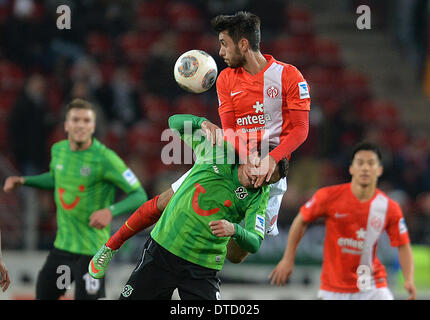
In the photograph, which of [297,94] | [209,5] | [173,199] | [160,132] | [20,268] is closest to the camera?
[173,199]

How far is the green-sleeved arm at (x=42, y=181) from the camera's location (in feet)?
22.4

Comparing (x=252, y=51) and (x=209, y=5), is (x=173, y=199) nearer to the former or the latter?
(x=252, y=51)

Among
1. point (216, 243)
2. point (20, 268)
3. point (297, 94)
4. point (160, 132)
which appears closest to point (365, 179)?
point (297, 94)

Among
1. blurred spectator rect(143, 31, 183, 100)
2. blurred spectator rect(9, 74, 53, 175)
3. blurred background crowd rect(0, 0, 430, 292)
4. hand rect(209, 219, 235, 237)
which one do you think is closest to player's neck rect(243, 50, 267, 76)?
hand rect(209, 219, 235, 237)

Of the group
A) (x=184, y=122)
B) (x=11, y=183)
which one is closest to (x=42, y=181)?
(x=11, y=183)

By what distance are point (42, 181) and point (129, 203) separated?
0.88 metres

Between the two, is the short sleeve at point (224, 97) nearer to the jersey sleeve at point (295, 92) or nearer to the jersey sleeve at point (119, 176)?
the jersey sleeve at point (295, 92)

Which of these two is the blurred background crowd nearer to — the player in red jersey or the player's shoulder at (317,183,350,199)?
the player's shoulder at (317,183,350,199)

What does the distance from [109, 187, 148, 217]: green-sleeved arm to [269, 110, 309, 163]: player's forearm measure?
1.86m

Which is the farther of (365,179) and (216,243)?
(365,179)

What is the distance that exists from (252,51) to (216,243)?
1536mm

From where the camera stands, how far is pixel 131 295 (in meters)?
4.88

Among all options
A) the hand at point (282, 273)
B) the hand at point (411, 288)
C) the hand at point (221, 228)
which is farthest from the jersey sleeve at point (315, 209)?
the hand at point (221, 228)
